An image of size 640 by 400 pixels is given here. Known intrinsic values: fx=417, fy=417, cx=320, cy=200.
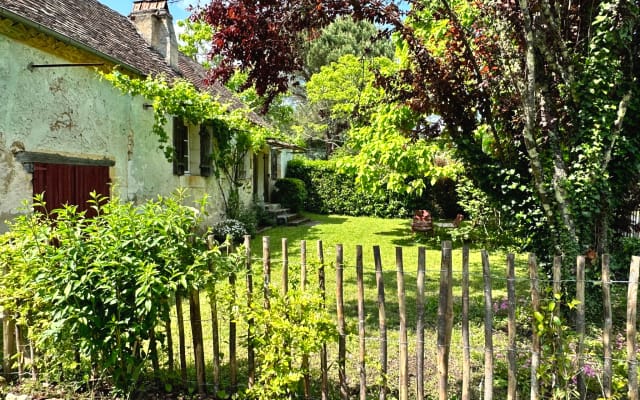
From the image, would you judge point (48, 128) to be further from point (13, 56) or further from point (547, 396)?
point (547, 396)

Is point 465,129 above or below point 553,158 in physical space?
above

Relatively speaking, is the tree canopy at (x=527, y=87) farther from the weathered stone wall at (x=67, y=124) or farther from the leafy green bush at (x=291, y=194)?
the leafy green bush at (x=291, y=194)

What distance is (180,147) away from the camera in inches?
424

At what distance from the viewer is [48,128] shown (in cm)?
662

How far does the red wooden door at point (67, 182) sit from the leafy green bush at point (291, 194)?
417 inches

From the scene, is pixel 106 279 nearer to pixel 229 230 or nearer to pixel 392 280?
pixel 392 280

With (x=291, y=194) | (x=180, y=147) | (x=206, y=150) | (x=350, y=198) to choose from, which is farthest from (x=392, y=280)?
(x=350, y=198)

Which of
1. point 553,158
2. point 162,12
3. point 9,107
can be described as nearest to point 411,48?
point 553,158

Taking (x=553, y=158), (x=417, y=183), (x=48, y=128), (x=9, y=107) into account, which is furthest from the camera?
(x=417, y=183)

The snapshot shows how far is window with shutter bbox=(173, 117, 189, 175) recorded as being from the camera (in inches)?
410

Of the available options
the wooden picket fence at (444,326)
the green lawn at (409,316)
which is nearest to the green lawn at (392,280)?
the green lawn at (409,316)

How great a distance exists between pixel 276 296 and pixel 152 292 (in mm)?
842

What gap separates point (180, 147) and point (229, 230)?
2.55 m

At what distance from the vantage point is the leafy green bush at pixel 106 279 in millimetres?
2793
